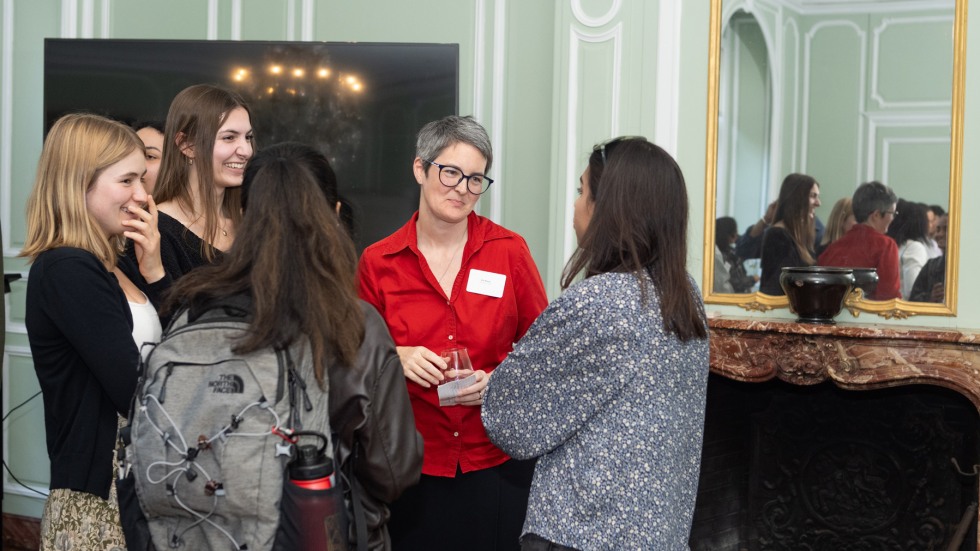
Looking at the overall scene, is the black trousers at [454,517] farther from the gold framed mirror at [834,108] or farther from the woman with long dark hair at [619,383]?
the gold framed mirror at [834,108]

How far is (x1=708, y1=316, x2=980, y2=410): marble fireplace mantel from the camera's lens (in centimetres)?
317

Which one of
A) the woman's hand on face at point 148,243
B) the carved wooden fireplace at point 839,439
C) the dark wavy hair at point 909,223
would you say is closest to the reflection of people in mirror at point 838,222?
the dark wavy hair at point 909,223

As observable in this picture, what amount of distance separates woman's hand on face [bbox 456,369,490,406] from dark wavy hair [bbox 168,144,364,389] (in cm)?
57

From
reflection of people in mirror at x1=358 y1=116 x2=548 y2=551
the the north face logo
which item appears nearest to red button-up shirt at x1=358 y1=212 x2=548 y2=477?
reflection of people in mirror at x1=358 y1=116 x2=548 y2=551

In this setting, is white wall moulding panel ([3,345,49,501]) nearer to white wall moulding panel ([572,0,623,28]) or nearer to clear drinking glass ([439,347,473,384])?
white wall moulding panel ([572,0,623,28])

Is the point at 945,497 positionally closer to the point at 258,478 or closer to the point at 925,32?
the point at 925,32

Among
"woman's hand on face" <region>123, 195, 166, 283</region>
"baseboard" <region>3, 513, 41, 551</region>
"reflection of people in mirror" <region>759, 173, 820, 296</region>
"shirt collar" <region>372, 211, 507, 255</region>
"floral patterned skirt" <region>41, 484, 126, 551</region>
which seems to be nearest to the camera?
"floral patterned skirt" <region>41, 484, 126, 551</region>

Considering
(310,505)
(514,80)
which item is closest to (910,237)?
(514,80)

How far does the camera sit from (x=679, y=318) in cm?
169

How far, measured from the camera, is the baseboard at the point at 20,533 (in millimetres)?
4535

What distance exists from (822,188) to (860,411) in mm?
910

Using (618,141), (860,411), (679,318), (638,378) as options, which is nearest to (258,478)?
(638,378)

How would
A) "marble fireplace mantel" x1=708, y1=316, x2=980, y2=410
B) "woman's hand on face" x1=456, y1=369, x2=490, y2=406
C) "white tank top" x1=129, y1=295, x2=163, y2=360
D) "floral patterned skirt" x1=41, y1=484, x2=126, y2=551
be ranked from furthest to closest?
1. "marble fireplace mantel" x1=708, y1=316, x2=980, y2=410
2. "woman's hand on face" x1=456, y1=369, x2=490, y2=406
3. "white tank top" x1=129, y1=295, x2=163, y2=360
4. "floral patterned skirt" x1=41, y1=484, x2=126, y2=551

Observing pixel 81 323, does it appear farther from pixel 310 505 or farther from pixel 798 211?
pixel 798 211
